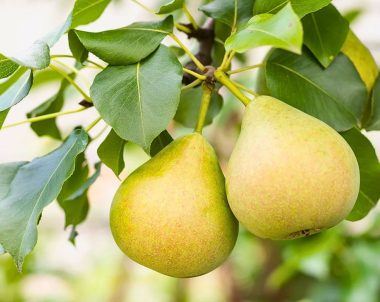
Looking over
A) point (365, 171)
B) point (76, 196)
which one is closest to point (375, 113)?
point (365, 171)

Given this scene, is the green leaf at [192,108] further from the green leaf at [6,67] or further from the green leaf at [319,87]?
the green leaf at [6,67]

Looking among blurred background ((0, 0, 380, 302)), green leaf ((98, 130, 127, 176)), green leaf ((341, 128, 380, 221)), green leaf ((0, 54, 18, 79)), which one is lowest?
blurred background ((0, 0, 380, 302))

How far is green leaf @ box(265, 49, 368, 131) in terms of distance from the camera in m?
0.82

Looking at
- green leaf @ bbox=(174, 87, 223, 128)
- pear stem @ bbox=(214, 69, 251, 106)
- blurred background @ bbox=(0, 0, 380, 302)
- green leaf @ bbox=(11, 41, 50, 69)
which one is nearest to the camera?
green leaf @ bbox=(11, 41, 50, 69)

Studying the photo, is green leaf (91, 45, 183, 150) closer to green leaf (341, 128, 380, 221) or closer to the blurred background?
the blurred background

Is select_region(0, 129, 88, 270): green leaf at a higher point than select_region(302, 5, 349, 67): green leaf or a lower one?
higher

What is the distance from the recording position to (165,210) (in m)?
0.70

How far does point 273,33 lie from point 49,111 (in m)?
0.52

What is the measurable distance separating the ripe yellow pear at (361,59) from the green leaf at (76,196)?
40 cm

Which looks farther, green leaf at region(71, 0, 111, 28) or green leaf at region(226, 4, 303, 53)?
green leaf at region(71, 0, 111, 28)

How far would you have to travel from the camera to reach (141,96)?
72 centimetres

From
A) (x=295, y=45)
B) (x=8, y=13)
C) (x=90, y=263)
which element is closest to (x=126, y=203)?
(x=295, y=45)

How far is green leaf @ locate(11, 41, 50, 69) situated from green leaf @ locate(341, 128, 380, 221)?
40 centimetres

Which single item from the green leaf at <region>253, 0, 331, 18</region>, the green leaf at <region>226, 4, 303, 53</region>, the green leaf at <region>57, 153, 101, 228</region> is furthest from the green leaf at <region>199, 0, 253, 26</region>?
the green leaf at <region>57, 153, 101, 228</region>
